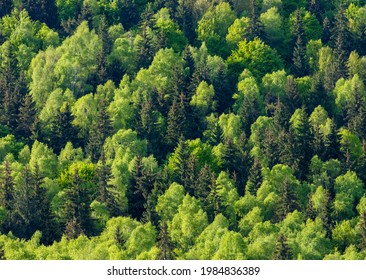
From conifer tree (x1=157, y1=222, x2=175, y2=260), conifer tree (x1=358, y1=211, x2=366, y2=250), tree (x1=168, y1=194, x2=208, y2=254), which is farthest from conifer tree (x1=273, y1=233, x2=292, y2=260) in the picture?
conifer tree (x1=358, y1=211, x2=366, y2=250)

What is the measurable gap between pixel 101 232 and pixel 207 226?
616 inches

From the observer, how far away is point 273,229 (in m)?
194

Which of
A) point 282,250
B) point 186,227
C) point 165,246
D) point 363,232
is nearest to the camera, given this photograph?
point 282,250

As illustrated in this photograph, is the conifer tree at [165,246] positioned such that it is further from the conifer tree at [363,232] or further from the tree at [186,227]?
the conifer tree at [363,232]

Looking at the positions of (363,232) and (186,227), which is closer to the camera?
(186,227)

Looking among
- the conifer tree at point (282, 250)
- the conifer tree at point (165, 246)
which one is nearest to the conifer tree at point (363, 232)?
the conifer tree at point (282, 250)

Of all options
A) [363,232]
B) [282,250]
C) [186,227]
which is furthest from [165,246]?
[363,232]

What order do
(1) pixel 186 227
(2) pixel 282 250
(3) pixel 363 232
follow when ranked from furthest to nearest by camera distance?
1. (3) pixel 363 232
2. (1) pixel 186 227
3. (2) pixel 282 250

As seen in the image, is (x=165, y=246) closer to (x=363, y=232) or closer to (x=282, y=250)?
(x=282, y=250)

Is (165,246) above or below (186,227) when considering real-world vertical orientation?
below

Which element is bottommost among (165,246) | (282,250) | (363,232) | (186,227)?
(363,232)
